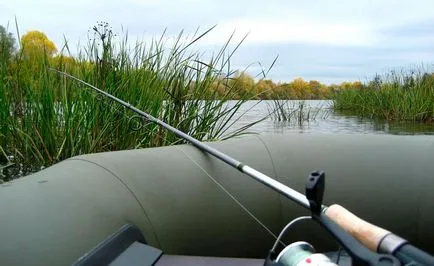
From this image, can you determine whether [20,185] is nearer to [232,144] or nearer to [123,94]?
[232,144]

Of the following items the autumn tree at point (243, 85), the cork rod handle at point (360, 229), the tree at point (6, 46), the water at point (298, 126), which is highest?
the tree at point (6, 46)

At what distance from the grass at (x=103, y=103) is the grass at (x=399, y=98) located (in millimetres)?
6574

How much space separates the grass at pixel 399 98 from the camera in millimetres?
8773

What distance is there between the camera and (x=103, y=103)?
9.07 feet

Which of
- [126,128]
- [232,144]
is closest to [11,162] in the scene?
[126,128]

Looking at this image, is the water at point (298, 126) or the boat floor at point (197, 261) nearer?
the boat floor at point (197, 261)

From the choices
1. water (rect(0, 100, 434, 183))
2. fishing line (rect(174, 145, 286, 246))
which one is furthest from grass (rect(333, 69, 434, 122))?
fishing line (rect(174, 145, 286, 246))

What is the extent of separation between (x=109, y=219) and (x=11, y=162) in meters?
1.71

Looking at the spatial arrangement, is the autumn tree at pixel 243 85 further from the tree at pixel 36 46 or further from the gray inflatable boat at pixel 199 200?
the gray inflatable boat at pixel 199 200

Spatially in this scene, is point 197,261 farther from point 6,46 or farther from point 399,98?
point 399,98

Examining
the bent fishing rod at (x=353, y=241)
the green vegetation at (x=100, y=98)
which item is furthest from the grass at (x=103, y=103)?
the bent fishing rod at (x=353, y=241)

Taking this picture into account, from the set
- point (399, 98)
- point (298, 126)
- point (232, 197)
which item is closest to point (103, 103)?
point (232, 197)

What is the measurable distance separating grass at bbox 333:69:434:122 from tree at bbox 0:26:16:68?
7.62m

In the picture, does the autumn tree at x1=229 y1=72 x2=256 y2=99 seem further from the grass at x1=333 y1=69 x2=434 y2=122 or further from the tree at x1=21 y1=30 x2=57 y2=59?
the grass at x1=333 y1=69 x2=434 y2=122
